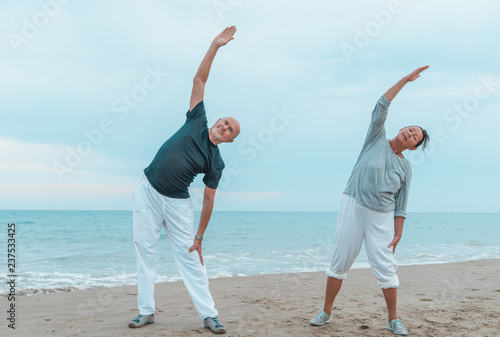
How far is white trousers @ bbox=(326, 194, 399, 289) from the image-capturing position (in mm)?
3635

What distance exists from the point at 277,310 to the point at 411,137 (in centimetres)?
232

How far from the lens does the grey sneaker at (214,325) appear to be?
144 inches

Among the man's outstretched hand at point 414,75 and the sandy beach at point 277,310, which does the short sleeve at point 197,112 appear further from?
the sandy beach at point 277,310

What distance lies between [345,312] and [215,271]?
573 centimetres

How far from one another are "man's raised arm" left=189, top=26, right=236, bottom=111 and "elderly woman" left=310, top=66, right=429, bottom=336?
136 cm

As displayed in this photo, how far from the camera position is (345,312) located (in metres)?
4.60

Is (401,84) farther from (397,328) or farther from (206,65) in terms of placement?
(397,328)

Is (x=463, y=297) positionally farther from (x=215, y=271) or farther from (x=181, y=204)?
(x=215, y=271)

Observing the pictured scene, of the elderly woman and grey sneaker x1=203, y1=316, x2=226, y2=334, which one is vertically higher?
the elderly woman

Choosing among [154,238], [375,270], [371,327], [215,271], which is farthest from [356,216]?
[215,271]

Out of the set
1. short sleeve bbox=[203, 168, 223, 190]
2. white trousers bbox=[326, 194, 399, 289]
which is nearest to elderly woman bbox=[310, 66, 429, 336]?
white trousers bbox=[326, 194, 399, 289]

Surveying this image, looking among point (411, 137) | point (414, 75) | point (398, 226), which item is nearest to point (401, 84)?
point (414, 75)

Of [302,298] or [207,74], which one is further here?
[302,298]

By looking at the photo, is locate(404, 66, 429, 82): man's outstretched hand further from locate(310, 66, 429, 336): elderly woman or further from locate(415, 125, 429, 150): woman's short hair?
locate(415, 125, 429, 150): woman's short hair
